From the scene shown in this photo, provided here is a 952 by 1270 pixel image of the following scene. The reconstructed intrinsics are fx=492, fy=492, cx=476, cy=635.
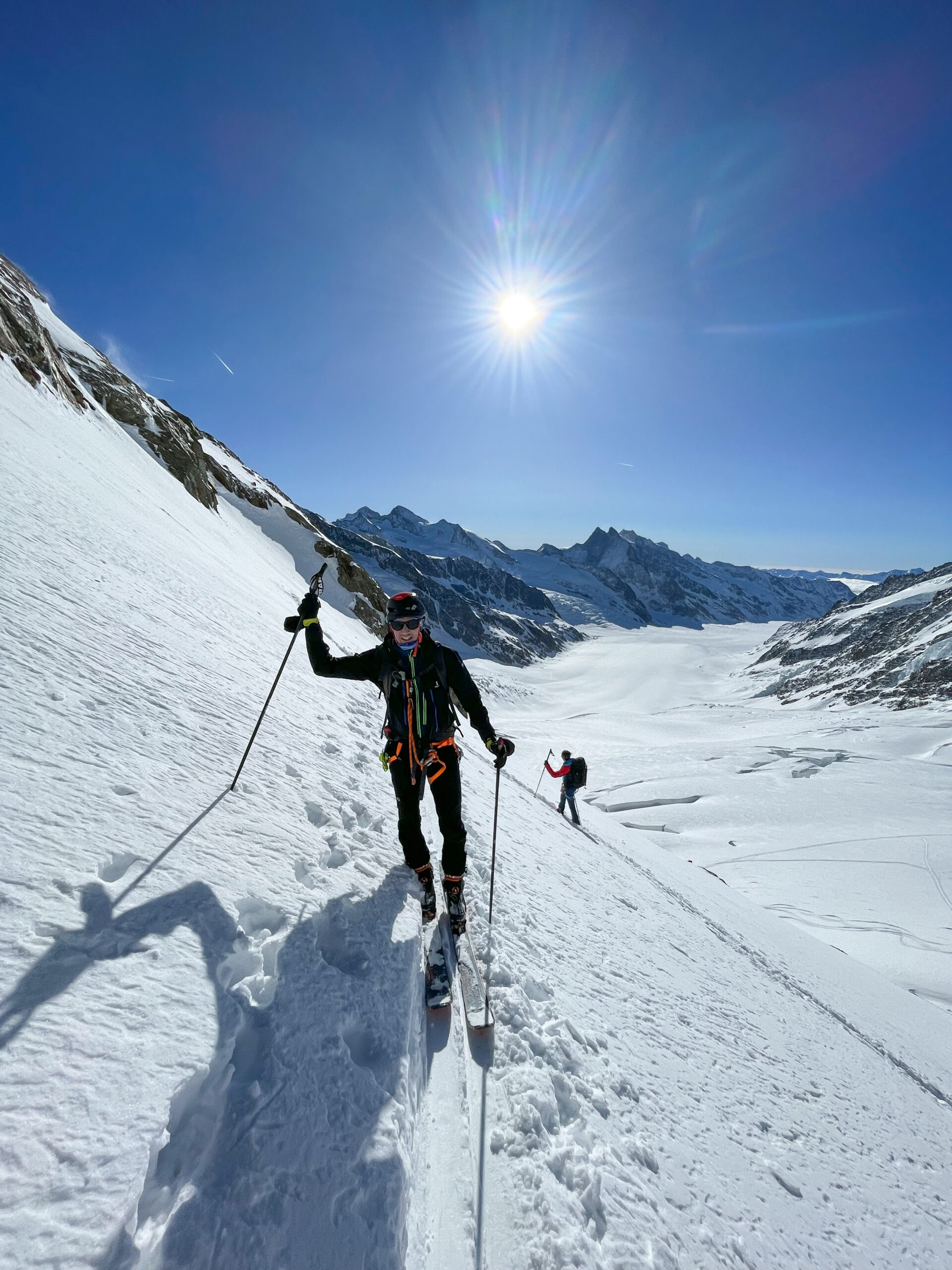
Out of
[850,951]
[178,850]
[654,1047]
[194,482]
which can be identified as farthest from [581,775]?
[194,482]

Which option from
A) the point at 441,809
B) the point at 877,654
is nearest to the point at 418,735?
the point at 441,809

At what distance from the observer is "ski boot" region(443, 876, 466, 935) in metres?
4.58

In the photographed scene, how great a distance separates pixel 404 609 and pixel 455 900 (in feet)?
9.25

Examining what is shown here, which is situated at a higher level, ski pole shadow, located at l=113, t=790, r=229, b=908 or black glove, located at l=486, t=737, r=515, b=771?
black glove, located at l=486, t=737, r=515, b=771

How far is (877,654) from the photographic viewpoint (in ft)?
285

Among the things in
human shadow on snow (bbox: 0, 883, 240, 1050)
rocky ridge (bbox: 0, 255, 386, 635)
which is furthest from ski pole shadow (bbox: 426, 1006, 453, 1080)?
rocky ridge (bbox: 0, 255, 386, 635)

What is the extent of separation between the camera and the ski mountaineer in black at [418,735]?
4625mm

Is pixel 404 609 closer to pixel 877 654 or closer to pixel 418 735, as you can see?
pixel 418 735

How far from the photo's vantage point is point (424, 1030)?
3.51 metres

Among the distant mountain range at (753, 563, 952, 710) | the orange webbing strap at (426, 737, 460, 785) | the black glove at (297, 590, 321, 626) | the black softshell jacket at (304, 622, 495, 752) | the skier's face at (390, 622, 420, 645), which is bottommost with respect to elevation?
the orange webbing strap at (426, 737, 460, 785)

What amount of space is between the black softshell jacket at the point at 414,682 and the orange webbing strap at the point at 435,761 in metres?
0.05

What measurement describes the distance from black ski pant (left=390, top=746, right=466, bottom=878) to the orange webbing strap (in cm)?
2

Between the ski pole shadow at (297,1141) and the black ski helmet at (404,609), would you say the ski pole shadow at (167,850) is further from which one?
the black ski helmet at (404,609)

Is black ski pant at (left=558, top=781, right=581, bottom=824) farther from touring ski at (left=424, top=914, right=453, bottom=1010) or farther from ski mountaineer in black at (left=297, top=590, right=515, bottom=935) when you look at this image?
touring ski at (left=424, top=914, right=453, bottom=1010)
